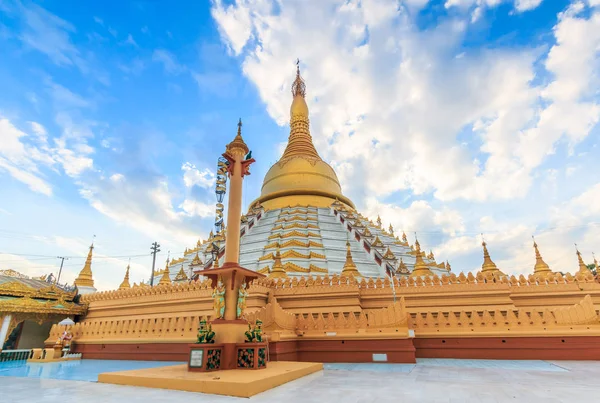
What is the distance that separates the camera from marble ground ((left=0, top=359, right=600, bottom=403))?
496 cm

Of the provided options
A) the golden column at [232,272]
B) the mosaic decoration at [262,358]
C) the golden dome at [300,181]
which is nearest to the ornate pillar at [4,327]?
the golden column at [232,272]

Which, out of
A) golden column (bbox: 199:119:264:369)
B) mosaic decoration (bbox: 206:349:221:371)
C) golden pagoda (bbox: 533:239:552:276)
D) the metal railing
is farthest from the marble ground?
golden pagoda (bbox: 533:239:552:276)

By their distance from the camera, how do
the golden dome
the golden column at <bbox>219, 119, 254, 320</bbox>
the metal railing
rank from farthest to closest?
1. the golden dome
2. the metal railing
3. the golden column at <bbox>219, 119, 254, 320</bbox>

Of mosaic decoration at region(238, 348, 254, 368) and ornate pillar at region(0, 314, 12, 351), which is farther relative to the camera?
ornate pillar at region(0, 314, 12, 351)

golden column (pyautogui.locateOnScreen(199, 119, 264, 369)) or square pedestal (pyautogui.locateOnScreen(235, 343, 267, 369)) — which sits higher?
golden column (pyautogui.locateOnScreen(199, 119, 264, 369))

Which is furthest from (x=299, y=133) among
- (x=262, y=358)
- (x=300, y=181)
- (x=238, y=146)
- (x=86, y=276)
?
(x=262, y=358)

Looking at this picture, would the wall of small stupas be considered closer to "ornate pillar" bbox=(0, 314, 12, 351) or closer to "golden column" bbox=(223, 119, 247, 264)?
"ornate pillar" bbox=(0, 314, 12, 351)

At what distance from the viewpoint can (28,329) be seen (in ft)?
58.4

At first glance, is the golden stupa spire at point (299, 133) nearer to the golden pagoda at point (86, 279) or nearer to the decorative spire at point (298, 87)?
the decorative spire at point (298, 87)

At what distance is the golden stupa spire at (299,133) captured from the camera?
1465 inches

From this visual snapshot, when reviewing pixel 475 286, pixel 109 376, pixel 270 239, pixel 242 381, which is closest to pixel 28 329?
pixel 270 239

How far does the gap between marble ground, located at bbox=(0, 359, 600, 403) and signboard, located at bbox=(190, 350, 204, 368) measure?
4.53 ft

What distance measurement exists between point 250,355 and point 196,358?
1165 millimetres

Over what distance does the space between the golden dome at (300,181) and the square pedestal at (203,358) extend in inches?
975
